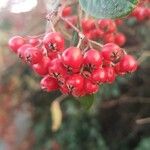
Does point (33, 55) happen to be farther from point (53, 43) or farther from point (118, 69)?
point (118, 69)

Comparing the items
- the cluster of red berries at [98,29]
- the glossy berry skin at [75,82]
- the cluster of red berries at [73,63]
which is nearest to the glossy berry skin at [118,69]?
the cluster of red berries at [73,63]

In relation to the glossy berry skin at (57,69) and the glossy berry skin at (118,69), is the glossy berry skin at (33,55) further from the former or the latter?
the glossy berry skin at (118,69)

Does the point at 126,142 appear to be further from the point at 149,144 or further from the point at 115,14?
the point at 115,14

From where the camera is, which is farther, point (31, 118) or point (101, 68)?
point (31, 118)

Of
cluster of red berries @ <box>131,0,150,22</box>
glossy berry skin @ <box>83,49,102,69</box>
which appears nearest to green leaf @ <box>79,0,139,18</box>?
glossy berry skin @ <box>83,49,102,69</box>

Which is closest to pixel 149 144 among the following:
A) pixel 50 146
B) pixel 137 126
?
pixel 137 126

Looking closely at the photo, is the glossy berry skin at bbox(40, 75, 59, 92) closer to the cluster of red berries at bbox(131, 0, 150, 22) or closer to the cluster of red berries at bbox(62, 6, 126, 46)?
the cluster of red berries at bbox(62, 6, 126, 46)

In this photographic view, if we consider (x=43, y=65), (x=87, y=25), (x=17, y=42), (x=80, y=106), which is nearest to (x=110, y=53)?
(x=43, y=65)
